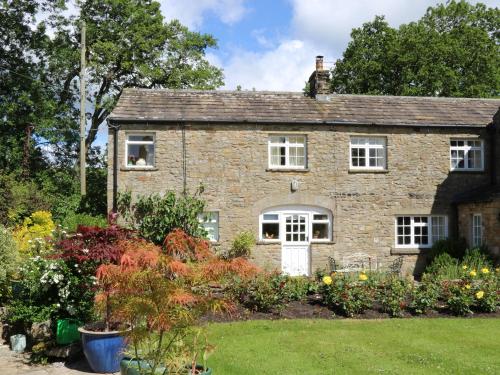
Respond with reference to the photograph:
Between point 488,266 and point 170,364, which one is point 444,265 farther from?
point 170,364

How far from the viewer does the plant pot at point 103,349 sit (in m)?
8.93

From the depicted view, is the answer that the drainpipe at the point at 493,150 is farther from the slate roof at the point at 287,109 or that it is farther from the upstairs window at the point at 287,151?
the upstairs window at the point at 287,151

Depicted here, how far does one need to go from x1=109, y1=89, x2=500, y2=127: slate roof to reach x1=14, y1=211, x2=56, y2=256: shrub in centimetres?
449

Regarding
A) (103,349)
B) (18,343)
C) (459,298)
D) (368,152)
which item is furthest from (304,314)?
(368,152)

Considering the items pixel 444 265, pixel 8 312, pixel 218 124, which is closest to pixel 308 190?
pixel 218 124

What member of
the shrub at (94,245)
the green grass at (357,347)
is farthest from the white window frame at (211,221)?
the shrub at (94,245)

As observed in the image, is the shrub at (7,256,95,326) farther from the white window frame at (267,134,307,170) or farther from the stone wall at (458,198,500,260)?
the stone wall at (458,198,500,260)

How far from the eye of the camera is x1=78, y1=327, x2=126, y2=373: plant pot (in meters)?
8.93

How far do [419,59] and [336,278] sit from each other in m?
27.4

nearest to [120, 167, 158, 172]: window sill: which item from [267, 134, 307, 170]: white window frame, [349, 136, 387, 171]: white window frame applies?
[267, 134, 307, 170]: white window frame

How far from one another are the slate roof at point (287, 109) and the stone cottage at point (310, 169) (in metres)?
0.08

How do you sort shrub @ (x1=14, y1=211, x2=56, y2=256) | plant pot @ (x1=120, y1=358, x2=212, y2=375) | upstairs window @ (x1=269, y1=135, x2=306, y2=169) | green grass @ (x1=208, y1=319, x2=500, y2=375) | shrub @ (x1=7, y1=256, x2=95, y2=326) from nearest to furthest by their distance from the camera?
plant pot @ (x1=120, y1=358, x2=212, y2=375), green grass @ (x1=208, y1=319, x2=500, y2=375), shrub @ (x1=7, y1=256, x2=95, y2=326), shrub @ (x1=14, y1=211, x2=56, y2=256), upstairs window @ (x1=269, y1=135, x2=306, y2=169)

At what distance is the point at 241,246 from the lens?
19.2 meters

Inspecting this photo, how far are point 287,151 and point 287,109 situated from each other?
69.9 inches
